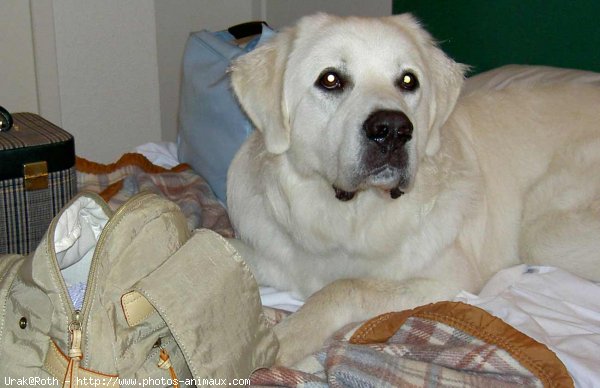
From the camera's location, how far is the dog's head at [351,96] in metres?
2.01

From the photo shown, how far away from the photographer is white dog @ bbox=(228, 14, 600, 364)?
2.08 metres

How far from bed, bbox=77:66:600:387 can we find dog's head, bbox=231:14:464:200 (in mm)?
391

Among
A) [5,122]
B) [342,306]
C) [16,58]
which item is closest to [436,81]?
[342,306]

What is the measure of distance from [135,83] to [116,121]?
0.28 metres

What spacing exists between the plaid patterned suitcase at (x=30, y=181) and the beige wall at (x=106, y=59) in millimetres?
2235

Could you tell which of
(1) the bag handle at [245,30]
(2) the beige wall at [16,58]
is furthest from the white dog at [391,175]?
(2) the beige wall at [16,58]

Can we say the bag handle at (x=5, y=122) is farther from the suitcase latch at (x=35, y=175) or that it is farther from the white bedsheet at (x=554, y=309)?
the white bedsheet at (x=554, y=309)

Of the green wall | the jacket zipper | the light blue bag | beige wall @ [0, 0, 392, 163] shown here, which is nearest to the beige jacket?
the jacket zipper

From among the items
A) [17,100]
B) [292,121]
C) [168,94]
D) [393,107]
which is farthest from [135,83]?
[393,107]

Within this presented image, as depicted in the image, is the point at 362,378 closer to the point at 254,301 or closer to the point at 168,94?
the point at 254,301

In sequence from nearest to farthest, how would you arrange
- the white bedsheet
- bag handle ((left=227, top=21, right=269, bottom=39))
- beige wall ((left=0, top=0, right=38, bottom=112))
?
the white bedsheet < bag handle ((left=227, top=21, right=269, bottom=39)) < beige wall ((left=0, top=0, right=38, bottom=112))

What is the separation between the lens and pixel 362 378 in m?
1.68

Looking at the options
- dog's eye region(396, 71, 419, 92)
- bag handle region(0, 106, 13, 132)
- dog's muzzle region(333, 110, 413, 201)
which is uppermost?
dog's eye region(396, 71, 419, 92)

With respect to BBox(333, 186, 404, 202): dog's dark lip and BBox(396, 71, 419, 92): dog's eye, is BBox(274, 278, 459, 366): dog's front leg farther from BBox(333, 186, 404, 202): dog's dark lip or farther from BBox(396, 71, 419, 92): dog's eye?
BBox(396, 71, 419, 92): dog's eye
